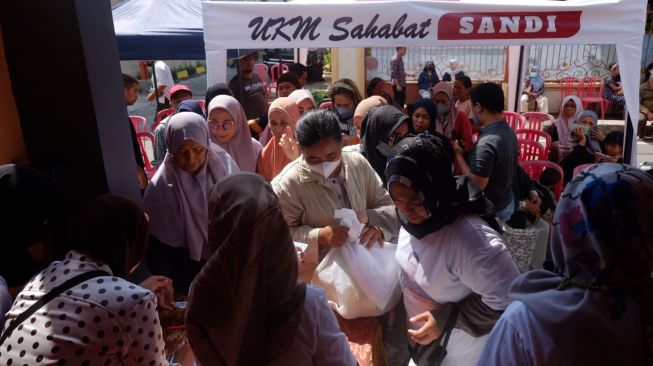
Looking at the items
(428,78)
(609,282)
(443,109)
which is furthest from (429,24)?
(428,78)

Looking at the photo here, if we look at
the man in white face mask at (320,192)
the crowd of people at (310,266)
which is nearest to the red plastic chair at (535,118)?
the crowd of people at (310,266)

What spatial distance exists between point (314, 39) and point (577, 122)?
3356mm

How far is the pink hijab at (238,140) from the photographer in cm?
358

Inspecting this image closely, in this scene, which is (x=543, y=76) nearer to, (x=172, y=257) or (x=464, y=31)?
(x=464, y=31)

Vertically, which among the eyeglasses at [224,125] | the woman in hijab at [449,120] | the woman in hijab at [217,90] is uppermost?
the woman in hijab at [217,90]

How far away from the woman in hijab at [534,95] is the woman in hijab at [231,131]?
872cm

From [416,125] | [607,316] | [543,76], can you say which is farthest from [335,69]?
[607,316]

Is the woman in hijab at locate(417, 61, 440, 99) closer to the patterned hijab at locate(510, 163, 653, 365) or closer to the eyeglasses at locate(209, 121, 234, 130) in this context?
the eyeglasses at locate(209, 121, 234, 130)

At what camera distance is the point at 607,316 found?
1.10 meters

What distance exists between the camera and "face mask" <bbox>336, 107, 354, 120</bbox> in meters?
4.90

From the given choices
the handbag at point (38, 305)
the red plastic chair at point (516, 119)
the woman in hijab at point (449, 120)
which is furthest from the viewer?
the red plastic chair at point (516, 119)

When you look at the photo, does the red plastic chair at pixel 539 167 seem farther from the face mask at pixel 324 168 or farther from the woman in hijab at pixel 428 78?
the woman in hijab at pixel 428 78

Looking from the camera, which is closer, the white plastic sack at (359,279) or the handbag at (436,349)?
the handbag at (436,349)

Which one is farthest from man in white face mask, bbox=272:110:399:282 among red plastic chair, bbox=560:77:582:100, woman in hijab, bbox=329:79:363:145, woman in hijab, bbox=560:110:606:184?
red plastic chair, bbox=560:77:582:100
